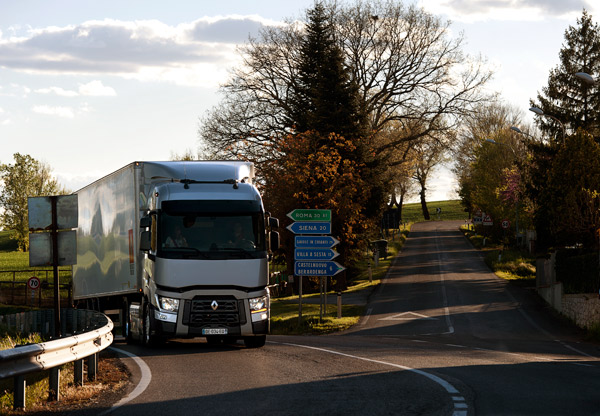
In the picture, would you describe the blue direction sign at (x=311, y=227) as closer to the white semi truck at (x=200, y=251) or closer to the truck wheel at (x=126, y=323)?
the truck wheel at (x=126, y=323)

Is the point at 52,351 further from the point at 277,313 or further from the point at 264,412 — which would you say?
the point at 277,313

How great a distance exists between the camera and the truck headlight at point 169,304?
16469mm

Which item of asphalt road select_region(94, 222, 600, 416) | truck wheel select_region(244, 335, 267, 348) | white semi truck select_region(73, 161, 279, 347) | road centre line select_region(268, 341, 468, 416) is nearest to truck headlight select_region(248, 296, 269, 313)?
white semi truck select_region(73, 161, 279, 347)

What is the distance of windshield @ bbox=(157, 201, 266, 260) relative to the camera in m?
16.6

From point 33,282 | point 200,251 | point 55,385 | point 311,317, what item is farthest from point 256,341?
point 33,282

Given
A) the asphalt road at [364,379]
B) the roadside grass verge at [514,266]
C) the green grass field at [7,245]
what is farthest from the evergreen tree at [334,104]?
the green grass field at [7,245]

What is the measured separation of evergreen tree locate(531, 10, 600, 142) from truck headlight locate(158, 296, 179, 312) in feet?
142

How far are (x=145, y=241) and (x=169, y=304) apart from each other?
1580 millimetres

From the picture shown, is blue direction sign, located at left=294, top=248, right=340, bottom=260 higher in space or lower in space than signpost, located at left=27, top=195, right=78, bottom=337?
lower

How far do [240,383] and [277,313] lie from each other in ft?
77.4

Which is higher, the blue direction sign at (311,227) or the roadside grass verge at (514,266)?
the blue direction sign at (311,227)

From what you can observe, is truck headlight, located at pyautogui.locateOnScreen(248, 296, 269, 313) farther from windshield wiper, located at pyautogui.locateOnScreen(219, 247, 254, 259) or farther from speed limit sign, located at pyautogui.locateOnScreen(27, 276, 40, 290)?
speed limit sign, located at pyautogui.locateOnScreen(27, 276, 40, 290)

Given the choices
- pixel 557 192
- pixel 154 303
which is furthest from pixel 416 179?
pixel 154 303

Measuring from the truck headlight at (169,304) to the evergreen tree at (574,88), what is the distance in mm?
43261
